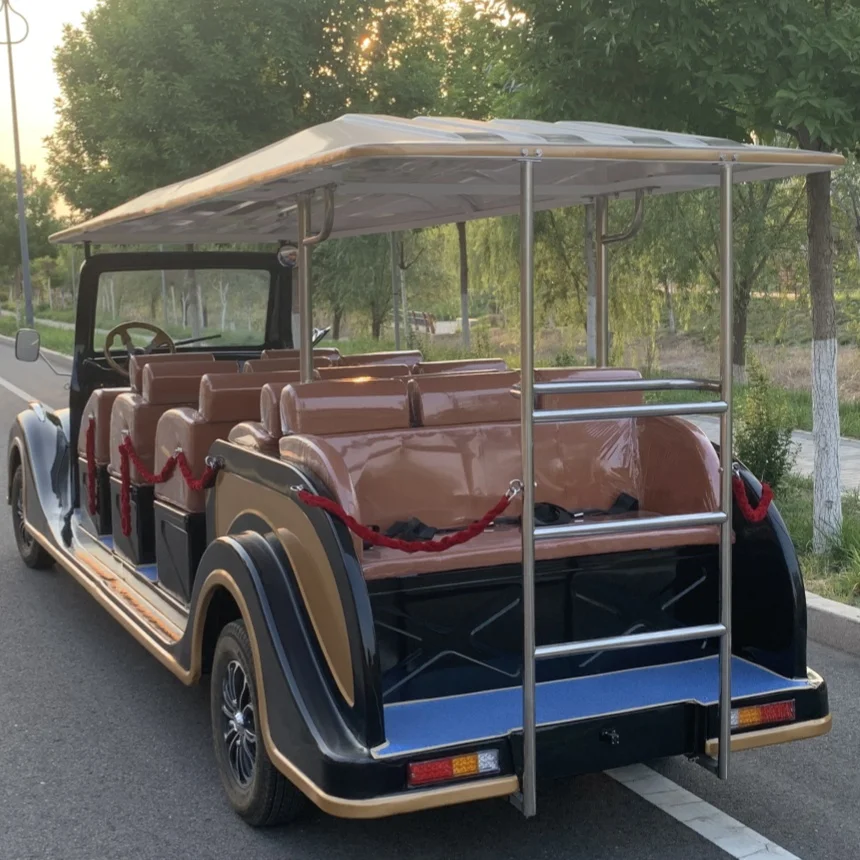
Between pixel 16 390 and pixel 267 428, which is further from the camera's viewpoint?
pixel 16 390

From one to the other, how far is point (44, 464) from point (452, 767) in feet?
14.5

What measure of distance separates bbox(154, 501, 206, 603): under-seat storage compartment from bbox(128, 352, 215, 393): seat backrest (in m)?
0.89

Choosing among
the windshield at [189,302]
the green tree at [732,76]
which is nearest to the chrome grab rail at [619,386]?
the green tree at [732,76]

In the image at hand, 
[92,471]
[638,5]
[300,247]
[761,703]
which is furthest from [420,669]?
[638,5]

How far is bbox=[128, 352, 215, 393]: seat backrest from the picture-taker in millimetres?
5809

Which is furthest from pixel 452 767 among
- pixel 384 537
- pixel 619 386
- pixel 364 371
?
pixel 364 371

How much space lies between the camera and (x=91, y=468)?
625 cm

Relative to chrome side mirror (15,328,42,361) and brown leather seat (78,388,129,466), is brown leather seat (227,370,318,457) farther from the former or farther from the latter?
chrome side mirror (15,328,42,361)

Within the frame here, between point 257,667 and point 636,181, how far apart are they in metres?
2.35

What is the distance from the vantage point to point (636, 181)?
4387mm

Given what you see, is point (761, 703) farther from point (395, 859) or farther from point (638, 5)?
Result: point (638, 5)

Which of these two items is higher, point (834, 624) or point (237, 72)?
point (237, 72)

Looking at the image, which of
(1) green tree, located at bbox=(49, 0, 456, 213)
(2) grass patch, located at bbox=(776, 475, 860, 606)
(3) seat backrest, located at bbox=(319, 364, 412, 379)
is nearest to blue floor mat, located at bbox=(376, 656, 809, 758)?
(3) seat backrest, located at bbox=(319, 364, 412, 379)

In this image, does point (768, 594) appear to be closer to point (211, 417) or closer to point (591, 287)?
point (211, 417)
